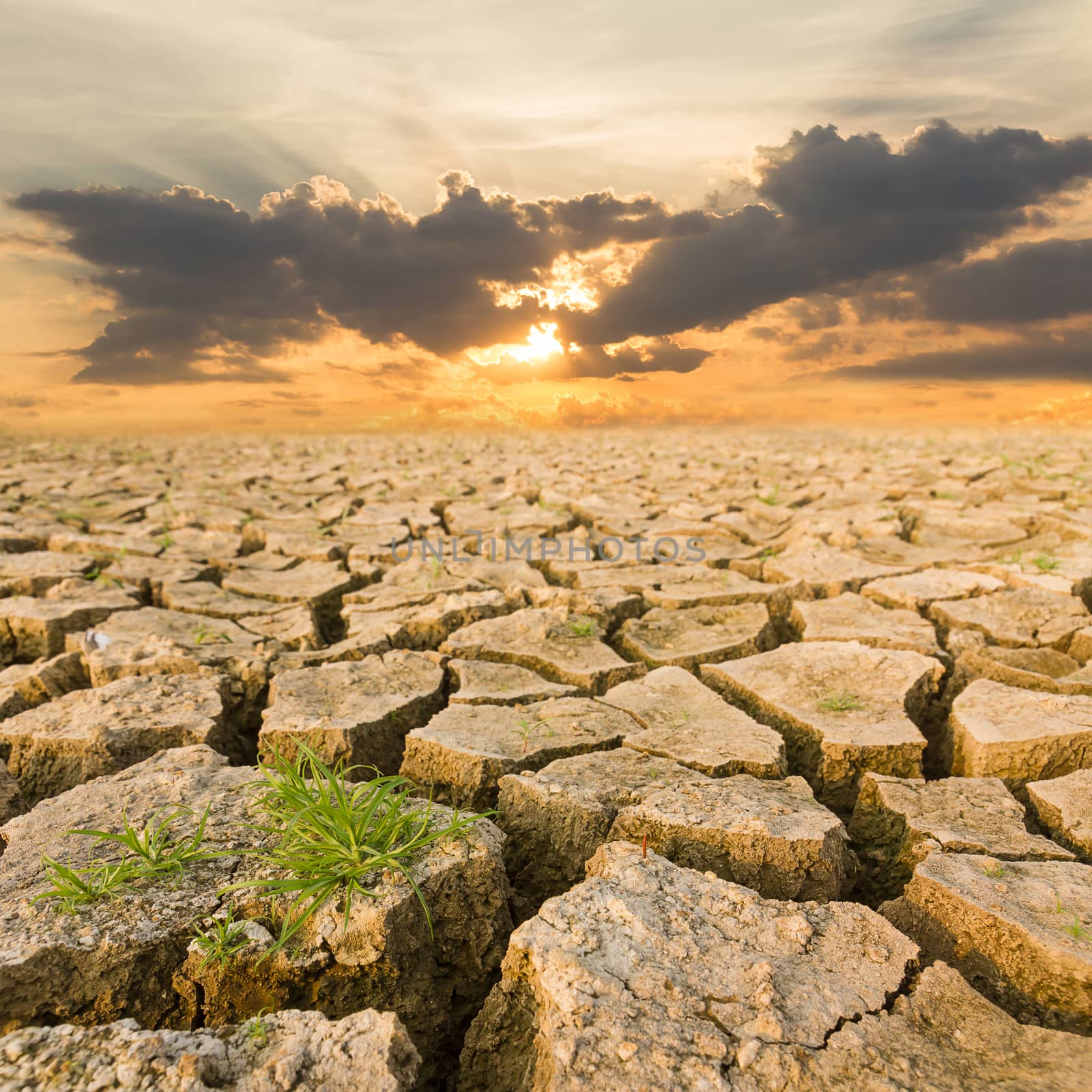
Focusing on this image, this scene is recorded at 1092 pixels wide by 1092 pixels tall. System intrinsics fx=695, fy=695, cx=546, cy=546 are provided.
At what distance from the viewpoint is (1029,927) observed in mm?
1147

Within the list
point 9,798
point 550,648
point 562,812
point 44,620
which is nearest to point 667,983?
point 562,812

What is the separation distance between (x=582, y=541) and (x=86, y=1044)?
3233 mm

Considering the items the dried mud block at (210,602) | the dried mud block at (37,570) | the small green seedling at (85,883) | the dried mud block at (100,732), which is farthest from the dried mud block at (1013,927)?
the dried mud block at (37,570)

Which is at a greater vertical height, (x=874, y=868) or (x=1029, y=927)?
(x=1029, y=927)

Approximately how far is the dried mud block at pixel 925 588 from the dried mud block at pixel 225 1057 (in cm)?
252

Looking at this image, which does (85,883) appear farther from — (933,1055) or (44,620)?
(44,620)

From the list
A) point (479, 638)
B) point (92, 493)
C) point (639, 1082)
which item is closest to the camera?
point (639, 1082)

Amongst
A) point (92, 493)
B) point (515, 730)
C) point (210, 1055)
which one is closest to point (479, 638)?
point (515, 730)

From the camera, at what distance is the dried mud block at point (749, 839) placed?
134cm

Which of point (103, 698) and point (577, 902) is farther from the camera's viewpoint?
point (103, 698)

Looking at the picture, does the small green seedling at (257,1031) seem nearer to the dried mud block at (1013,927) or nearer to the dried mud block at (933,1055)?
the dried mud block at (933,1055)

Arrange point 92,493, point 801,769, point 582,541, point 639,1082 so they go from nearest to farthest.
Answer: point 639,1082 → point 801,769 → point 582,541 → point 92,493

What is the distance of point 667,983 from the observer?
100 cm

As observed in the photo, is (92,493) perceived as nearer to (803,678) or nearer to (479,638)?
(479,638)
